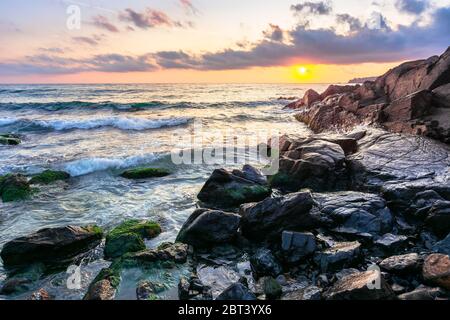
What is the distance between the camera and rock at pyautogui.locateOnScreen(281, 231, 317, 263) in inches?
229

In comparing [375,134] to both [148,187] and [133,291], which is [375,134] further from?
[133,291]

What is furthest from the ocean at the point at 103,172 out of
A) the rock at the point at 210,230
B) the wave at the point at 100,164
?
the rock at the point at 210,230

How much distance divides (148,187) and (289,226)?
19.0 feet

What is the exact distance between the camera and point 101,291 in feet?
16.7

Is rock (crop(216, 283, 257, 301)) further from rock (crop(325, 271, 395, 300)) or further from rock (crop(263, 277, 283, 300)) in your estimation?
rock (crop(325, 271, 395, 300))

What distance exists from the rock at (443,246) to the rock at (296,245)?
2216 mm

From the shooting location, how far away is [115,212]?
349 inches

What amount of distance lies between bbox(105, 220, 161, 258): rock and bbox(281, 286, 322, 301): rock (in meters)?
3.14

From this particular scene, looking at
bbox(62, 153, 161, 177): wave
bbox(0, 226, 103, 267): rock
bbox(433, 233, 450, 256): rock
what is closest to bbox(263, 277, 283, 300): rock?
bbox(433, 233, 450, 256): rock

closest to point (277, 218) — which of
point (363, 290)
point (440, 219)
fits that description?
point (363, 290)

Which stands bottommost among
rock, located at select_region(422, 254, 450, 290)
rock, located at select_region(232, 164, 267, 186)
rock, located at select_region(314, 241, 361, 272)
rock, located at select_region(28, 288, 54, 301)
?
rock, located at select_region(28, 288, 54, 301)

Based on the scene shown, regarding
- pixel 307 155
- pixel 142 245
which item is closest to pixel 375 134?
pixel 307 155
